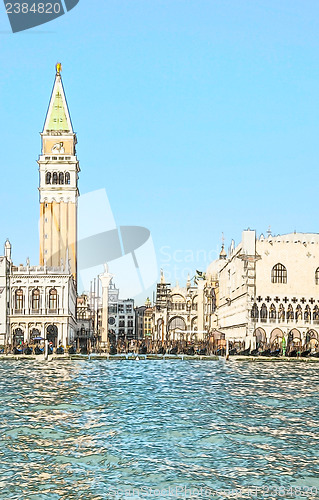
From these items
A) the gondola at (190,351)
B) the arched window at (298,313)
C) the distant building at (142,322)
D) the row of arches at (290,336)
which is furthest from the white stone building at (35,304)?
the distant building at (142,322)

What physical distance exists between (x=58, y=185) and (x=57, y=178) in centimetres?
124

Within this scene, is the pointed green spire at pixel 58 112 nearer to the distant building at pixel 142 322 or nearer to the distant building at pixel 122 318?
the distant building at pixel 122 318

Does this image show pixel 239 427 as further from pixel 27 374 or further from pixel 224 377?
pixel 27 374

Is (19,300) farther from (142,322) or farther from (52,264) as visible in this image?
(142,322)

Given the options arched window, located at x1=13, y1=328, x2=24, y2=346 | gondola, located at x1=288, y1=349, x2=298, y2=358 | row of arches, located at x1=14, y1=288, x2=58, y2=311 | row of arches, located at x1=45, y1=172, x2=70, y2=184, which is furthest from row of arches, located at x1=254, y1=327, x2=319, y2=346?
row of arches, located at x1=45, y1=172, x2=70, y2=184

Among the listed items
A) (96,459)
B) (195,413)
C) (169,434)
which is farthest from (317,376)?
(96,459)

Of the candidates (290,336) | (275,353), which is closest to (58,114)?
(290,336)

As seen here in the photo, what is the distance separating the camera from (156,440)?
60.3ft

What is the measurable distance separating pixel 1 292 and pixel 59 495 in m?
59.9

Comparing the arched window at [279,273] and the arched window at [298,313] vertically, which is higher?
the arched window at [279,273]

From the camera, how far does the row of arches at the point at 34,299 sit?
72.4m

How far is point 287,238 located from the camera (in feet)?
273

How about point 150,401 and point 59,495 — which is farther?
point 150,401

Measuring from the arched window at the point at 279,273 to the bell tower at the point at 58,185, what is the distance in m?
27.0
